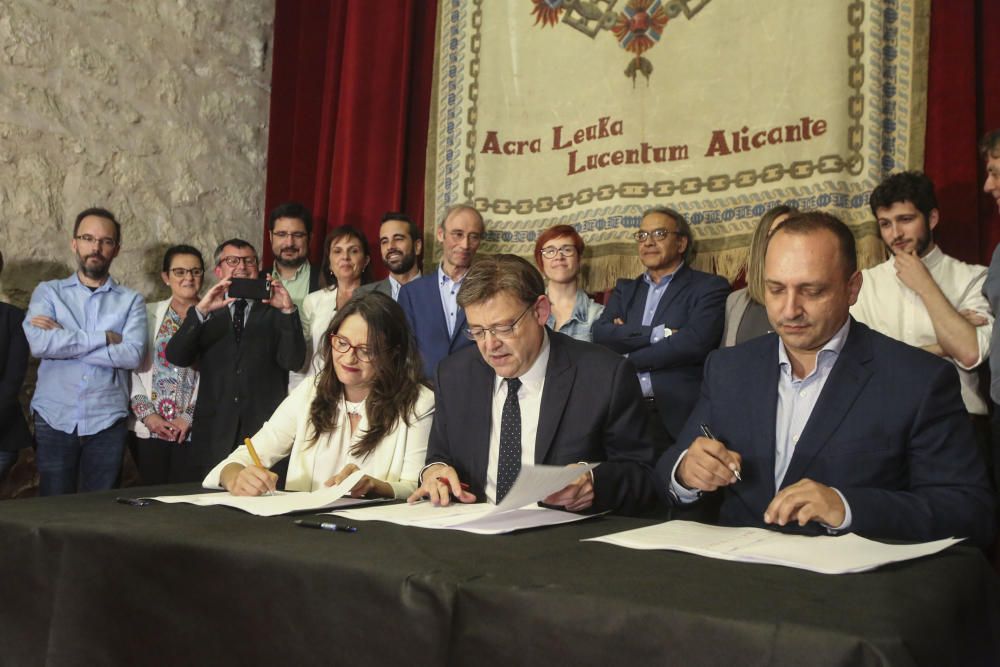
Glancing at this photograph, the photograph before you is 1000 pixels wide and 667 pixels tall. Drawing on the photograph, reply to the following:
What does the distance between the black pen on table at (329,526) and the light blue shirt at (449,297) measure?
2.29 m

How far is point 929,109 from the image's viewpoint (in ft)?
12.2

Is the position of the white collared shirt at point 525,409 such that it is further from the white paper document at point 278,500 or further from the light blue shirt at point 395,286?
the light blue shirt at point 395,286

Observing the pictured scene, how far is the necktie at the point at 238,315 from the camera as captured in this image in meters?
4.08

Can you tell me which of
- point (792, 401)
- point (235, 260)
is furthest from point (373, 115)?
point (792, 401)

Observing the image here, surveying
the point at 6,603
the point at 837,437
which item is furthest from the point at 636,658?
the point at 6,603

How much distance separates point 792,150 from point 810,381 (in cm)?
230

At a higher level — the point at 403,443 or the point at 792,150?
the point at 792,150

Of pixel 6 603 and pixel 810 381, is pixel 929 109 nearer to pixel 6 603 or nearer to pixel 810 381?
pixel 810 381

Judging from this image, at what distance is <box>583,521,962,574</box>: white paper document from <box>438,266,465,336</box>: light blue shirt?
2435mm

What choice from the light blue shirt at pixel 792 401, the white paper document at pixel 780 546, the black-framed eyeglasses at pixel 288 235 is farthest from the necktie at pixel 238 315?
the white paper document at pixel 780 546

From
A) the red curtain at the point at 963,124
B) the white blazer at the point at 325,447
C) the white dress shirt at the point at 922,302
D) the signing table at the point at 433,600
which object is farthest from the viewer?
the red curtain at the point at 963,124

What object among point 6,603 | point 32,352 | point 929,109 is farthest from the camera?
point 32,352

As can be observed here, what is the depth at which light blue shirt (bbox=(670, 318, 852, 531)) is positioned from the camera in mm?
1849

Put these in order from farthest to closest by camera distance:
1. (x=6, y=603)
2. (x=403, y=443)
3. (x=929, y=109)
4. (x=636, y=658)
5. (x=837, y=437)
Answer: (x=929, y=109) < (x=403, y=443) < (x=837, y=437) < (x=6, y=603) < (x=636, y=658)
